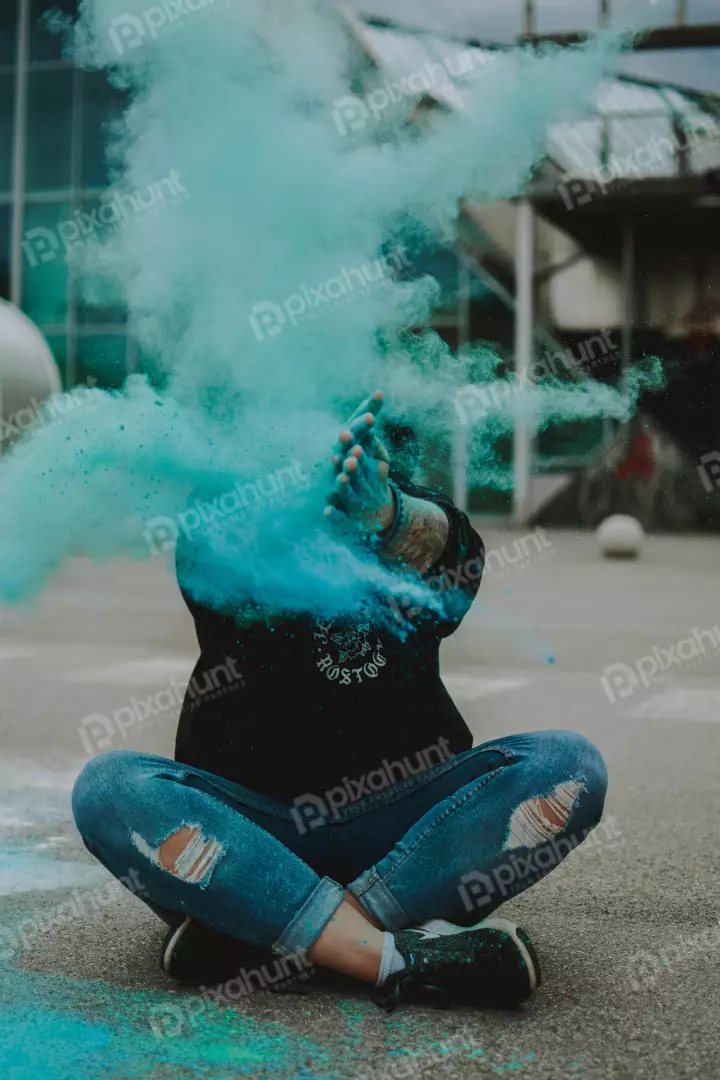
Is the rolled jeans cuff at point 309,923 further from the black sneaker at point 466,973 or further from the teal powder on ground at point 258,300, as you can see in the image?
the teal powder on ground at point 258,300

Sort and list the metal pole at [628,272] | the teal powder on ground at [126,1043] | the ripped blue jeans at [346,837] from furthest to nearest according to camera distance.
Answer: the metal pole at [628,272] → the ripped blue jeans at [346,837] → the teal powder on ground at [126,1043]

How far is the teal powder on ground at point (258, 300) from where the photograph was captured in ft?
8.36

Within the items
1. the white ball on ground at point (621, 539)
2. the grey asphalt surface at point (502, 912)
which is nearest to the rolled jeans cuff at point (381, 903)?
the grey asphalt surface at point (502, 912)

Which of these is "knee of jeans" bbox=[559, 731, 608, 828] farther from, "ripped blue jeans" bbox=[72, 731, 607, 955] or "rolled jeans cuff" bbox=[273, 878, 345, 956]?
"rolled jeans cuff" bbox=[273, 878, 345, 956]

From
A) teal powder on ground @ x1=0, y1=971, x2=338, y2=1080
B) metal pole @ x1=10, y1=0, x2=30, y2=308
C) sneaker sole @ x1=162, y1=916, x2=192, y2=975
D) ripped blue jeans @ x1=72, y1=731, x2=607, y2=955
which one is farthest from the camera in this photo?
metal pole @ x1=10, y1=0, x2=30, y2=308

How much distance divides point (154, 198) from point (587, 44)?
4.11ft

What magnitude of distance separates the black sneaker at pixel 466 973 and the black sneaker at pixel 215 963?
20cm

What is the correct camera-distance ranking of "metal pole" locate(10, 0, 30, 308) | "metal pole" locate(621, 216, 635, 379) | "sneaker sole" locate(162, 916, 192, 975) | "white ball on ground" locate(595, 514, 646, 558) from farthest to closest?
"metal pole" locate(10, 0, 30, 308), "metal pole" locate(621, 216, 635, 379), "white ball on ground" locate(595, 514, 646, 558), "sneaker sole" locate(162, 916, 192, 975)

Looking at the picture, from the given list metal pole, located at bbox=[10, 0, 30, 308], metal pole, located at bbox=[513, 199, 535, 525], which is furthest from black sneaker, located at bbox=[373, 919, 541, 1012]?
metal pole, located at bbox=[10, 0, 30, 308]

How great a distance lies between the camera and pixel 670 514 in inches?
764

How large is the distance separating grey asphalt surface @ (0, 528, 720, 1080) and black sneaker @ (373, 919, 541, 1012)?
0.11ft

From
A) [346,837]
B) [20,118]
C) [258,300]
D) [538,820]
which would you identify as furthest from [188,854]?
[20,118]

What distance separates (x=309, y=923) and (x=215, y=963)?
0.79 ft

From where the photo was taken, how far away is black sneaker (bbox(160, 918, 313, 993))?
246 cm
